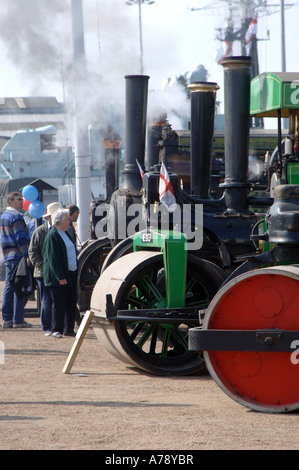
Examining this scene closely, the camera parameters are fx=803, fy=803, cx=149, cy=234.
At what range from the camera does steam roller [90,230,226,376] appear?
5617 mm

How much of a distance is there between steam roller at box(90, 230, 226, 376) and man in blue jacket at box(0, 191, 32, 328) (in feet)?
9.45

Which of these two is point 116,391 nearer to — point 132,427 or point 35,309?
point 132,427

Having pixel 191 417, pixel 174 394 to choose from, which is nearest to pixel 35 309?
pixel 174 394

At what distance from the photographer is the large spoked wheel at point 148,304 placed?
223 inches

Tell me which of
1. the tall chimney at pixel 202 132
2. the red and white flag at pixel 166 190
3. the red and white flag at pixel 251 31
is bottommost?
the red and white flag at pixel 166 190

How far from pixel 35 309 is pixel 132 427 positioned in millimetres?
6277

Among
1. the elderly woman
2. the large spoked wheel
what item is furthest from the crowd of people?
the large spoked wheel

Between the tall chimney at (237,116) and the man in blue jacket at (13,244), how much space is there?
305 centimetres

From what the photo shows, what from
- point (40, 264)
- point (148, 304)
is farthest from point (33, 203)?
point (148, 304)

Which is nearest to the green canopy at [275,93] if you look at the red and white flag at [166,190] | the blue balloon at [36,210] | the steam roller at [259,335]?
the red and white flag at [166,190]

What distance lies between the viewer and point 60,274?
25.4 feet

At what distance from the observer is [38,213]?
35.5 ft

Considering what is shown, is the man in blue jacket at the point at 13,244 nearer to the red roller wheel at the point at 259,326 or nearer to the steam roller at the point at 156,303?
the steam roller at the point at 156,303

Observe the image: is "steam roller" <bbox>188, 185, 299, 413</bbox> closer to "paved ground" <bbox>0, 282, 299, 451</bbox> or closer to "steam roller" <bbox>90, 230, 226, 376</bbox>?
"paved ground" <bbox>0, 282, 299, 451</bbox>
